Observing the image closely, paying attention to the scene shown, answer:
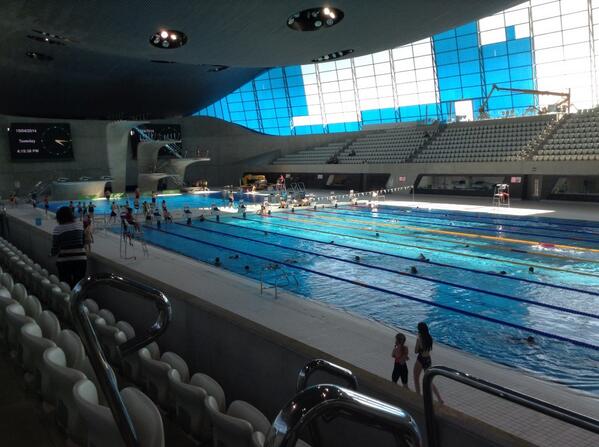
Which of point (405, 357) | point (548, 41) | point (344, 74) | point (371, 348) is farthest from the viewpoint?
point (344, 74)

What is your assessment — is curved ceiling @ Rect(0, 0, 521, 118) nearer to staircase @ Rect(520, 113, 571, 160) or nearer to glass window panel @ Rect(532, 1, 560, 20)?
staircase @ Rect(520, 113, 571, 160)

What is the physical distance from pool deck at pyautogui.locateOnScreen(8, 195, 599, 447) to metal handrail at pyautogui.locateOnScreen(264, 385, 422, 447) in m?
1.82

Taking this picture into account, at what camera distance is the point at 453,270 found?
10109 mm

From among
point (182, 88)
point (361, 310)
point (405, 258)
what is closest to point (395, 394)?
point (361, 310)

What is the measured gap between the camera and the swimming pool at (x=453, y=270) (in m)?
6.32

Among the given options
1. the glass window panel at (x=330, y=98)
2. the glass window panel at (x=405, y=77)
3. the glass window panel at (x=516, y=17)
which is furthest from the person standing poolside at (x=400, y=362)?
the glass window panel at (x=330, y=98)

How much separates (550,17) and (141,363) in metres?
29.4

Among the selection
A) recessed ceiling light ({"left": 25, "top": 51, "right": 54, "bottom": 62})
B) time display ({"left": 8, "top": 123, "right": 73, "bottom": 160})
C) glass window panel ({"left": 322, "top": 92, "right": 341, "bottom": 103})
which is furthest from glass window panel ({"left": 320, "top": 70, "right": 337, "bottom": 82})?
recessed ceiling light ({"left": 25, "top": 51, "right": 54, "bottom": 62})

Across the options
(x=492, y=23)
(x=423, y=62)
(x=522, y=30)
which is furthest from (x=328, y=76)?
(x=522, y=30)

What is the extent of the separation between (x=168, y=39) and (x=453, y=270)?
1247 centimetres

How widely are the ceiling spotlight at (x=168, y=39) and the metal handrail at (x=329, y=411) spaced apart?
1603 cm

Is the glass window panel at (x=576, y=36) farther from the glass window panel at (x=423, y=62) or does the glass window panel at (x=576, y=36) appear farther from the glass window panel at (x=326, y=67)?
the glass window panel at (x=326, y=67)

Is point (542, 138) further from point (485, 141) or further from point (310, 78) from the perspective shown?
→ point (310, 78)

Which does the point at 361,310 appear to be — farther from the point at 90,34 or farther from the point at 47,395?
the point at 90,34
